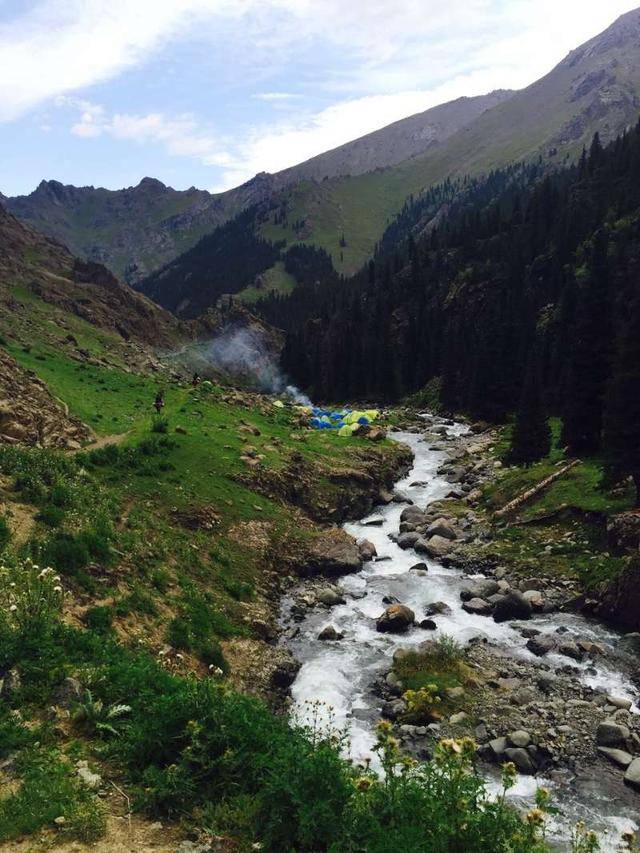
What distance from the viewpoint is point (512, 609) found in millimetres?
26531

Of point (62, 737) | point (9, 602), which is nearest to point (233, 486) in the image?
point (9, 602)

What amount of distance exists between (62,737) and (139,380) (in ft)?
182

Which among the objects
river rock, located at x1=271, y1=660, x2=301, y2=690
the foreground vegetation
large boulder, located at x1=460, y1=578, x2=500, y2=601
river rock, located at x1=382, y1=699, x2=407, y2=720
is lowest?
large boulder, located at x1=460, y1=578, x2=500, y2=601

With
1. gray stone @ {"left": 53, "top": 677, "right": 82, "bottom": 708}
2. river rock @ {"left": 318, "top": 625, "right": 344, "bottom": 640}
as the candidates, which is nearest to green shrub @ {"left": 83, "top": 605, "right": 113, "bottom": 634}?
gray stone @ {"left": 53, "top": 677, "right": 82, "bottom": 708}

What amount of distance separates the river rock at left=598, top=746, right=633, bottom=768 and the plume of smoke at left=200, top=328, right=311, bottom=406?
341 ft

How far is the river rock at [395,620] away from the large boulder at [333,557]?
649cm

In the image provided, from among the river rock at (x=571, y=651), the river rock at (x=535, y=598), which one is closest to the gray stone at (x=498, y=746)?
the river rock at (x=571, y=651)

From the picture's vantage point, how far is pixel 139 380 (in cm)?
6275

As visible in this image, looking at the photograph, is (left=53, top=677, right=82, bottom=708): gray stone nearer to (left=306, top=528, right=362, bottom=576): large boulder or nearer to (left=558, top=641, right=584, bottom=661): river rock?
(left=558, top=641, right=584, bottom=661): river rock

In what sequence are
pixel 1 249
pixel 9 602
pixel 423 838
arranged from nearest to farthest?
pixel 423 838
pixel 9 602
pixel 1 249

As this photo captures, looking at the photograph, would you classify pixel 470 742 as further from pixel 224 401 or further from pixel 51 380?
pixel 224 401

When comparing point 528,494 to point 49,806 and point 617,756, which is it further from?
point 49,806

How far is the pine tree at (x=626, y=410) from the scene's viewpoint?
30.8 m

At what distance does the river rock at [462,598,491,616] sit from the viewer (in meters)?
27.1
